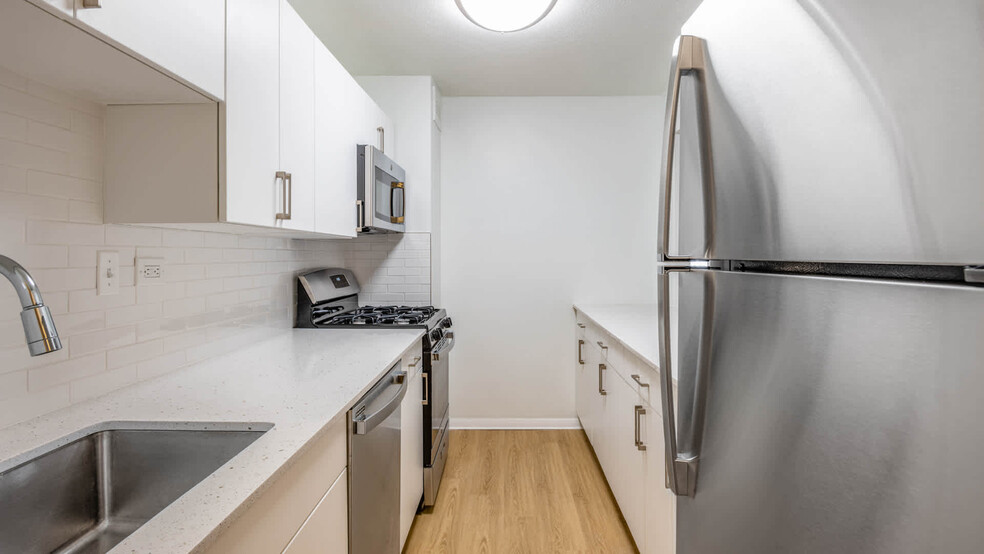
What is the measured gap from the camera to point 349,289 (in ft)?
9.88

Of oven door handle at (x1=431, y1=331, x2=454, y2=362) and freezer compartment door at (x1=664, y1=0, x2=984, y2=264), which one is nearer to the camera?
freezer compartment door at (x1=664, y1=0, x2=984, y2=264)

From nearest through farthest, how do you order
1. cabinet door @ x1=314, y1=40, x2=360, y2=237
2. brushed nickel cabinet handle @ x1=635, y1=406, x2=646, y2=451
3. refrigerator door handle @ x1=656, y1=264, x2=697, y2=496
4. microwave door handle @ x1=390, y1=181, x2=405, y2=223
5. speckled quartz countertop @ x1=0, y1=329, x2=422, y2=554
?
speckled quartz countertop @ x1=0, y1=329, x2=422, y2=554 < refrigerator door handle @ x1=656, y1=264, x2=697, y2=496 < brushed nickel cabinet handle @ x1=635, y1=406, x2=646, y2=451 < cabinet door @ x1=314, y1=40, x2=360, y2=237 < microwave door handle @ x1=390, y1=181, x2=405, y2=223

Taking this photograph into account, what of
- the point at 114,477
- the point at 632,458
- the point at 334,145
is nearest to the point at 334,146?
the point at 334,145

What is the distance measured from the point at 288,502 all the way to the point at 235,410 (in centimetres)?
33

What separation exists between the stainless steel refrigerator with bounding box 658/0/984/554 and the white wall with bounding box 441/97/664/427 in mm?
2799

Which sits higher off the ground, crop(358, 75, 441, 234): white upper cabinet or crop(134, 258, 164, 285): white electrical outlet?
crop(358, 75, 441, 234): white upper cabinet

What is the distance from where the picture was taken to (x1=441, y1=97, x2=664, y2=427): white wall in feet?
11.9

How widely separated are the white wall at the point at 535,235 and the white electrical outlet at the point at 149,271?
2.25 metres

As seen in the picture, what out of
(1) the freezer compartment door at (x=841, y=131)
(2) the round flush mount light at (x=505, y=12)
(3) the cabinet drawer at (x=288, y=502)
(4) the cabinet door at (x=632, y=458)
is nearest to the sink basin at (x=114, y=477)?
(3) the cabinet drawer at (x=288, y=502)

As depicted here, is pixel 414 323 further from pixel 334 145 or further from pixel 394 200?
pixel 334 145

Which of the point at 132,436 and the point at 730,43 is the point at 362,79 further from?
the point at 730,43

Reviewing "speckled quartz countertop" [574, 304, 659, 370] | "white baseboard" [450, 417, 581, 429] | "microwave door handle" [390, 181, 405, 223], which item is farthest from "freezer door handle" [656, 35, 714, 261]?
"white baseboard" [450, 417, 581, 429]

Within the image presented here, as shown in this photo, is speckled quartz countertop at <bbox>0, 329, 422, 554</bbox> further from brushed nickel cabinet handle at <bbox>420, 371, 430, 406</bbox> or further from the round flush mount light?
the round flush mount light

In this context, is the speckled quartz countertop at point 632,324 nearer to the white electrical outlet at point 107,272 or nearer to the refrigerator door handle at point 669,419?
the refrigerator door handle at point 669,419
